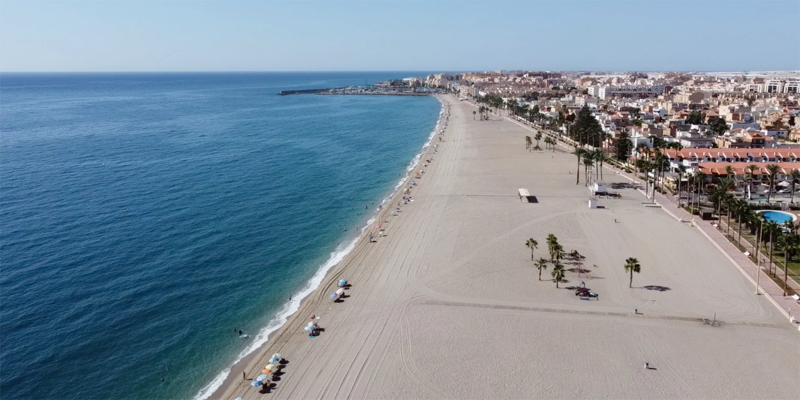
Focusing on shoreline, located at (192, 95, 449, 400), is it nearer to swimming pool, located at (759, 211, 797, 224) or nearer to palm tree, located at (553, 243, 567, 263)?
palm tree, located at (553, 243, 567, 263)

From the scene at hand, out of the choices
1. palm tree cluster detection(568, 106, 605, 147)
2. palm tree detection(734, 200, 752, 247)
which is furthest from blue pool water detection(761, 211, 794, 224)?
palm tree cluster detection(568, 106, 605, 147)

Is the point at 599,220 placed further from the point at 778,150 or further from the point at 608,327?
the point at 778,150

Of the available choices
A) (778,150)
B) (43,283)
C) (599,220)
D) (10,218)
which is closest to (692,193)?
(599,220)

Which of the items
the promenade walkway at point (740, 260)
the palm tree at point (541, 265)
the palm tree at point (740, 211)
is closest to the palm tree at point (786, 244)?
the promenade walkway at point (740, 260)

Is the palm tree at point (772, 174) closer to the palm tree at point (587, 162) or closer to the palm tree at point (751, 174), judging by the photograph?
the palm tree at point (751, 174)

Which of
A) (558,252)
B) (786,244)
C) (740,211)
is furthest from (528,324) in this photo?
(740,211)

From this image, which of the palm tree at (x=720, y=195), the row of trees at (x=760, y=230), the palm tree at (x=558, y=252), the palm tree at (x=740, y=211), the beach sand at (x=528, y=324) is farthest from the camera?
the palm tree at (x=720, y=195)

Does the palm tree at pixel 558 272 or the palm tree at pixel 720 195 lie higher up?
the palm tree at pixel 720 195
